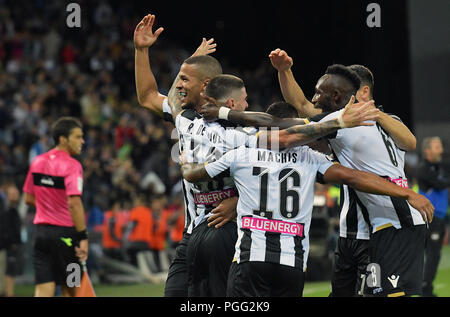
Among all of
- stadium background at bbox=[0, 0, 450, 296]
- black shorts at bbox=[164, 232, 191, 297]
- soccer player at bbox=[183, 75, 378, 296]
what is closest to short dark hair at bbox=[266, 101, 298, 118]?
soccer player at bbox=[183, 75, 378, 296]

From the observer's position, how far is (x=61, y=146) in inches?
308

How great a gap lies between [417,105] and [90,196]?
7.46 metres

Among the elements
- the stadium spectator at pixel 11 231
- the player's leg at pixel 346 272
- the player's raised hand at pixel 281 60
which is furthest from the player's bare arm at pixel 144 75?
the stadium spectator at pixel 11 231

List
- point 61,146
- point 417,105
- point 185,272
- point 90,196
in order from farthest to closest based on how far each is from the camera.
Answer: point 417,105
point 90,196
point 61,146
point 185,272

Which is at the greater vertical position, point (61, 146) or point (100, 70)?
point (100, 70)

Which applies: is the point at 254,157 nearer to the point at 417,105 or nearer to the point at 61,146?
the point at 61,146

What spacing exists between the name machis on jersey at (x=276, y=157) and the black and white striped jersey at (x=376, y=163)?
682mm

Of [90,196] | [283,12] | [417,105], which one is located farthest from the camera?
[283,12]

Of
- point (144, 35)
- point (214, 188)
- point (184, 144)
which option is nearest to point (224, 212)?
point (214, 188)

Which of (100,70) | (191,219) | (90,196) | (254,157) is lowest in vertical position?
(90,196)

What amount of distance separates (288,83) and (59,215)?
327 cm

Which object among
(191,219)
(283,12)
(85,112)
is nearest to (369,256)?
(191,219)

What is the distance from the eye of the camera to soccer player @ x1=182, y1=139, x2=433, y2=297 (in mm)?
4273

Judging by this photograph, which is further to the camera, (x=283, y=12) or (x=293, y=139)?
(x=283, y=12)
